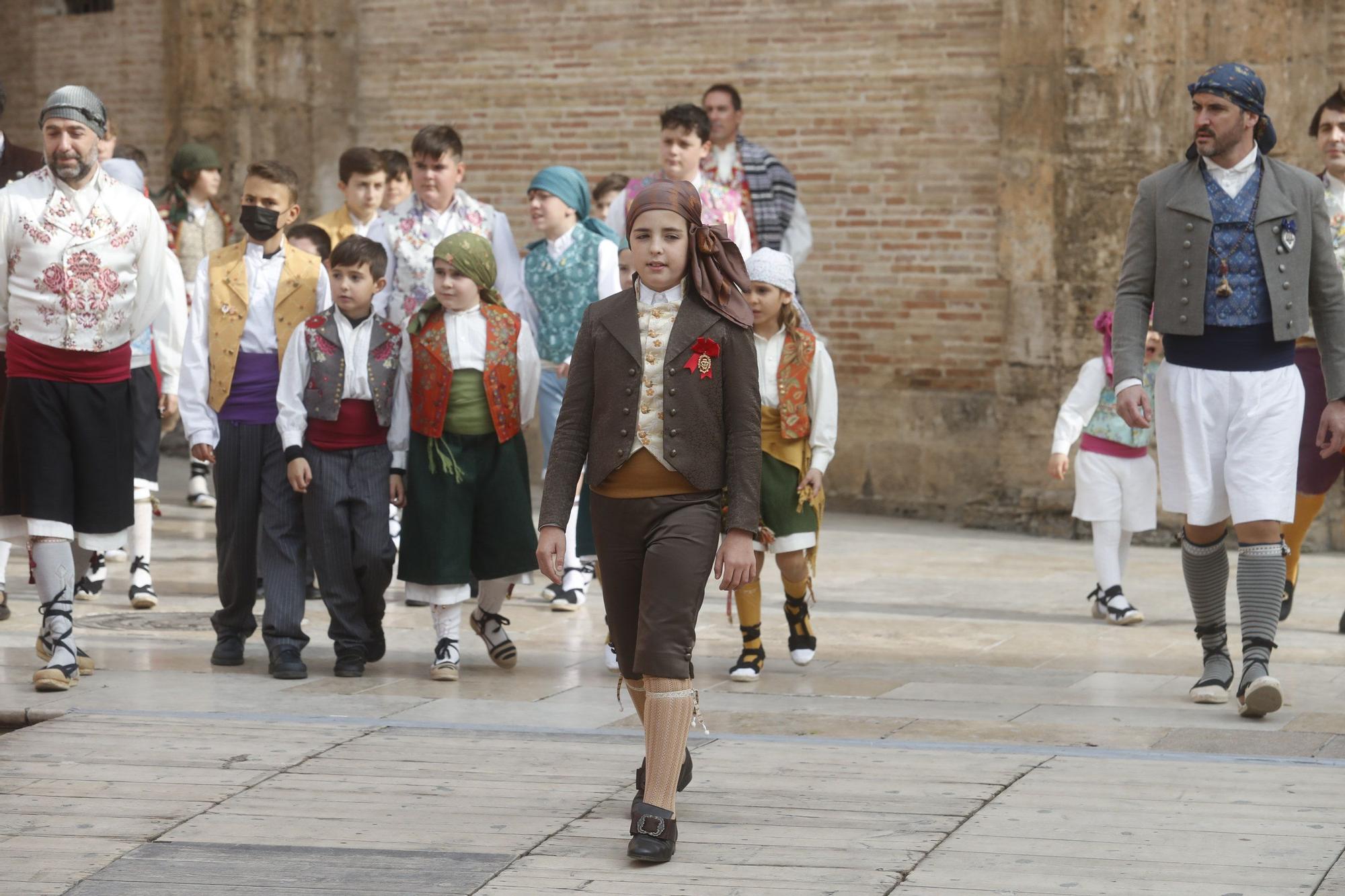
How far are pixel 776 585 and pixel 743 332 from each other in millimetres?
4840

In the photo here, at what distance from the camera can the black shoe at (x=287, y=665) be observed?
7.18 meters

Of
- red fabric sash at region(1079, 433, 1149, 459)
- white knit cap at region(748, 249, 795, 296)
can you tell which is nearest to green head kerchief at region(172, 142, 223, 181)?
white knit cap at region(748, 249, 795, 296)

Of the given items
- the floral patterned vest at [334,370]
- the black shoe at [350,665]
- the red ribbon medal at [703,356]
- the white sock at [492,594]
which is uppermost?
the red ribbon medal at [703,356]

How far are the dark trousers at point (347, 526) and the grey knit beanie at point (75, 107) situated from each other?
140 cm

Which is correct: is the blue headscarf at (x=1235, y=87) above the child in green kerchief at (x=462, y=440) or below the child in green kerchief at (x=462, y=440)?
above

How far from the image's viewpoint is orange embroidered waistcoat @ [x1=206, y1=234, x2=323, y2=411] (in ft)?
24.7

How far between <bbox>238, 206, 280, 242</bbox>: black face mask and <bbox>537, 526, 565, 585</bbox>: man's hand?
302 centimetres

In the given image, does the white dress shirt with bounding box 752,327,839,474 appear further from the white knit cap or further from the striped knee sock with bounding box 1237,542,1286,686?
the striped knee sock with bounding box 1237,542,1286,686

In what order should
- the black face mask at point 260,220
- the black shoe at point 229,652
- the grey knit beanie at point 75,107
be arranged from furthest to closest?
the black face mask at point 260,220, the black shoe at point 229,652, the grey knit beanie at point 75,107

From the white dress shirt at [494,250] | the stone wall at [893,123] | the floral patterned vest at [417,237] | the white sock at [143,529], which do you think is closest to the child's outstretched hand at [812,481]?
the white dress shirt at [494,250]

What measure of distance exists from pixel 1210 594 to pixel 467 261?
2.91m

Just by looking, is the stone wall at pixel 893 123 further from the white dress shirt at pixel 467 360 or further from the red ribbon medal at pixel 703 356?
the red ribbon medal at pixel 703 356

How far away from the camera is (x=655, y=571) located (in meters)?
4.95

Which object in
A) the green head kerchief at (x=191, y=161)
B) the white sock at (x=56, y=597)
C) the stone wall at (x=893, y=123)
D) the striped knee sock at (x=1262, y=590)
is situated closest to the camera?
the striped knee sock at (x=1262, y=590)
